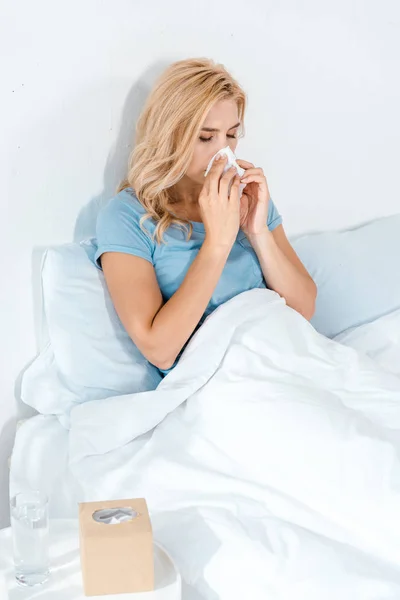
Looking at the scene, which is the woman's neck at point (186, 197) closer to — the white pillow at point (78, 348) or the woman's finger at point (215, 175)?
the woman's finger at point (215, 175)

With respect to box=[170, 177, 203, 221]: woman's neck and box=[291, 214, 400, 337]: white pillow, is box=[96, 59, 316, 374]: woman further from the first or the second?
box=[291, 214, 400, 337]: white pillow

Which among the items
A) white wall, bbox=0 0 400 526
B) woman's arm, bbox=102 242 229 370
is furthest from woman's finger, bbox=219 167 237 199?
white wall, bbox=0 0 400 526

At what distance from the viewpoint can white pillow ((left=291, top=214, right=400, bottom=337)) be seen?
1.94 m

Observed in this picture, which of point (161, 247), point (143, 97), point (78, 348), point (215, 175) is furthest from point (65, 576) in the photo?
point (143, 97)

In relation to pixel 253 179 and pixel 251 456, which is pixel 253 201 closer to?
pixel 253 179

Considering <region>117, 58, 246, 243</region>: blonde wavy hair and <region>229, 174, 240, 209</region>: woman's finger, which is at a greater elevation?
<region>117, 58, 246, 243</region>: blonde wavy hair

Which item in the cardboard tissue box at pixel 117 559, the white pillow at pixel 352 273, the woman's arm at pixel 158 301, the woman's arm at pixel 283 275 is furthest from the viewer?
the white pillow at pixel 352 273

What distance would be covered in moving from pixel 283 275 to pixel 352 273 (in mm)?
301

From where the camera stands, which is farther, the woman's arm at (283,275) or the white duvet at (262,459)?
the woman's arm at (283,275)

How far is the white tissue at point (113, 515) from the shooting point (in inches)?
42.5

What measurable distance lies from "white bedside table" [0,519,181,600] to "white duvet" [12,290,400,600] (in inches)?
2.6

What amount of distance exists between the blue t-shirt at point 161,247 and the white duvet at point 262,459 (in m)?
0.14

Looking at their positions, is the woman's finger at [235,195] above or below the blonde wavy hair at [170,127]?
below

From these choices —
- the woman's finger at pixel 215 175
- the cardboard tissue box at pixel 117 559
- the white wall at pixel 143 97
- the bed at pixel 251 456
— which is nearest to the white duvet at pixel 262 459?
the bed at pixel 251 456
